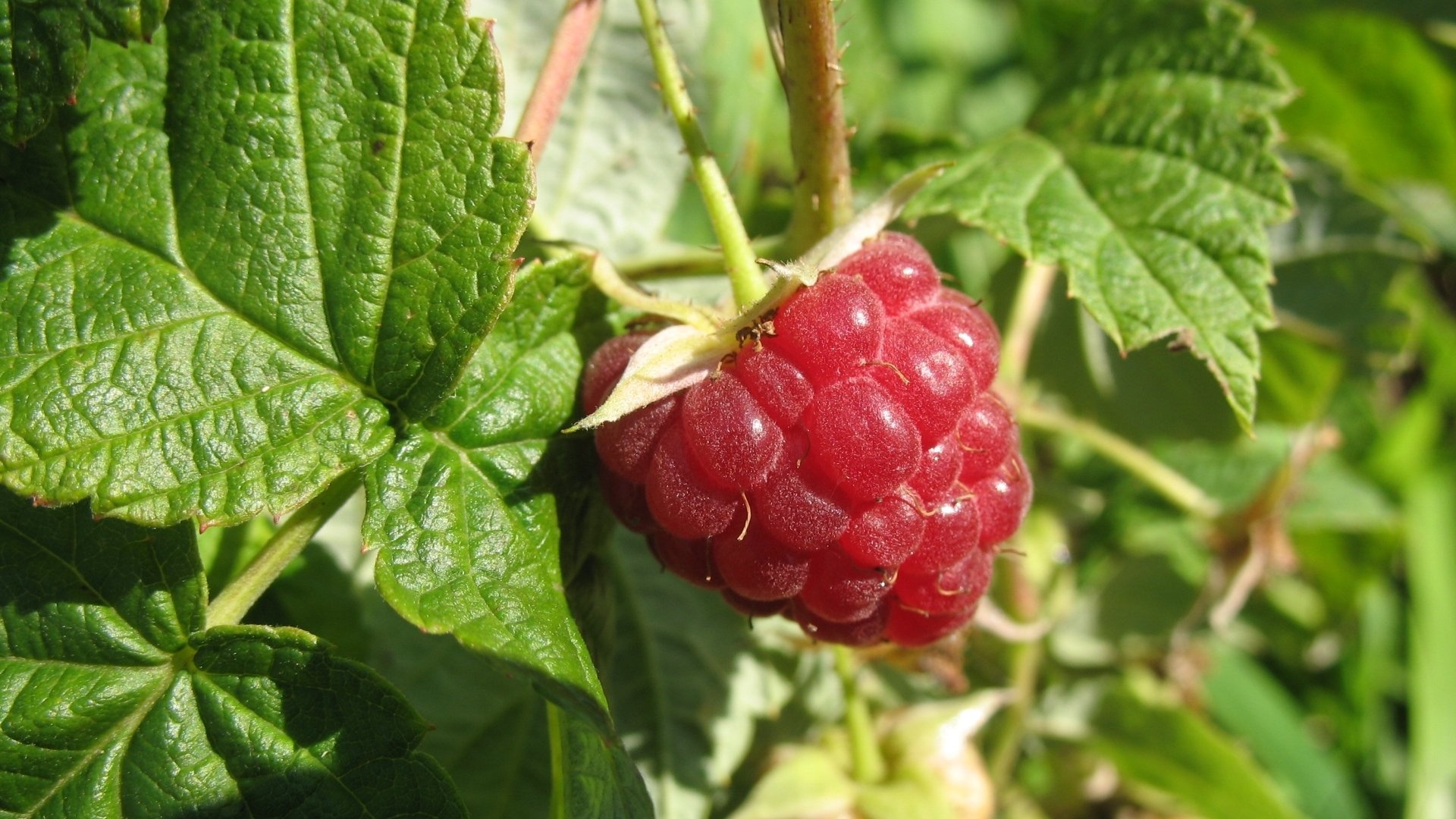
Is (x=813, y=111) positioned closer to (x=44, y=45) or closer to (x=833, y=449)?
(x=833, y=449)

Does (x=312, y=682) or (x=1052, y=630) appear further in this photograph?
(x=1052, y=630)

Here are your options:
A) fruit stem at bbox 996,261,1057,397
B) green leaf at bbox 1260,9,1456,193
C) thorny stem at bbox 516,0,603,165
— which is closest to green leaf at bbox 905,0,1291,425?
fruit stem at bbox 996,261,1057,397

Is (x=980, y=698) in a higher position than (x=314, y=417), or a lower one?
lower

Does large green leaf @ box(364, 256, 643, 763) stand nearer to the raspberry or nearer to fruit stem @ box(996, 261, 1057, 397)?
the raspberry

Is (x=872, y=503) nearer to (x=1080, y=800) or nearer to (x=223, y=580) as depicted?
(x=223, y=580)

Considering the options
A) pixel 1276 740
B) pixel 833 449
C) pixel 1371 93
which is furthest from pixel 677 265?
pixel 1371 93

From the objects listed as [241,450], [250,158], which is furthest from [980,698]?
[250,158]
